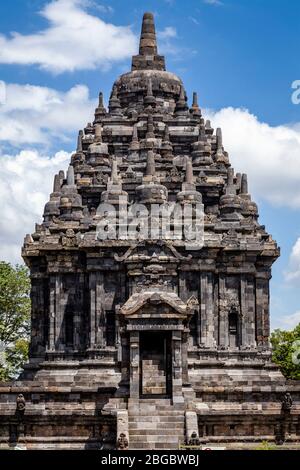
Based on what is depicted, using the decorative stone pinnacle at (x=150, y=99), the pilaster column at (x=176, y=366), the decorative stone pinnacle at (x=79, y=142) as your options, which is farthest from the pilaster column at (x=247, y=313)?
the decorative stone pinnacle at (x=150, y=99)

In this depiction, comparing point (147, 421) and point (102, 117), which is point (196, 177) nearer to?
point (102, 117)

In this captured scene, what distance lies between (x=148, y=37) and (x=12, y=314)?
19.4m

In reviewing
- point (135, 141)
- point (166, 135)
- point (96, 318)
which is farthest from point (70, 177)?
point (96, 318)

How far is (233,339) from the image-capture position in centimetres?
5288

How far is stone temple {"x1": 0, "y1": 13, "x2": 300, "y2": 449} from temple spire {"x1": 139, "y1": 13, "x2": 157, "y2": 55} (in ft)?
10.7

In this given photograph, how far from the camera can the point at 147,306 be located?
1720 inches

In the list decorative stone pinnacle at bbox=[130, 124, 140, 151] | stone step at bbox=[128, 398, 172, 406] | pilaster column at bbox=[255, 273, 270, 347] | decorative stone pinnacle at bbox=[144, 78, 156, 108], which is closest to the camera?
stone step at bbox=[128, 398, 172, 406]

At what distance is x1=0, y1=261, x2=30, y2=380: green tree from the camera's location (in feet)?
251

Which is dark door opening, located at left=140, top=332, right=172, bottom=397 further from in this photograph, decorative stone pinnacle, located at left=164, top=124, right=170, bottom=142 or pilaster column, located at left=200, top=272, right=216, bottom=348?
decorative stone pinnacle, located at left=164, top=124, right=170, bottom=142

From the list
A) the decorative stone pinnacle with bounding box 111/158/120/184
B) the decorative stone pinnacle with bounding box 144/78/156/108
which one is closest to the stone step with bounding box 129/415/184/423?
the decorative stone pinnacle with bounding box 111/158/120/184

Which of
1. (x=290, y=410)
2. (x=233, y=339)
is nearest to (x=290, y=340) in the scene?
(x=233, y=339)

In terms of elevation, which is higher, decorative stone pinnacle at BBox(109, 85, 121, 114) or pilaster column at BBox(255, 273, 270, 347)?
decorative stone pinnacle at BBox(109, 85, 121, 114)

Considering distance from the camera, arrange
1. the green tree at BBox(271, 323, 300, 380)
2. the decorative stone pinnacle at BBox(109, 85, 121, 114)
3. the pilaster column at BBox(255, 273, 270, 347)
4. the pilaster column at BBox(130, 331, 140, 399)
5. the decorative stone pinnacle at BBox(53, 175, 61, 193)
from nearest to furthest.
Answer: the pilaster column at BBox(130, 331, 140, 399) → the pilaster column at BBox(255, 273, 270, 347) → the decorative stone pinnacle at BBox(53, 175, 61, 193) → the decorative stone pinnacle at BBox(109, 85, 121, 114) → the green tree at BBox(271, 323, 300, 380)

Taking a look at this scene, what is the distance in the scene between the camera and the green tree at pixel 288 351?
73000 mm
